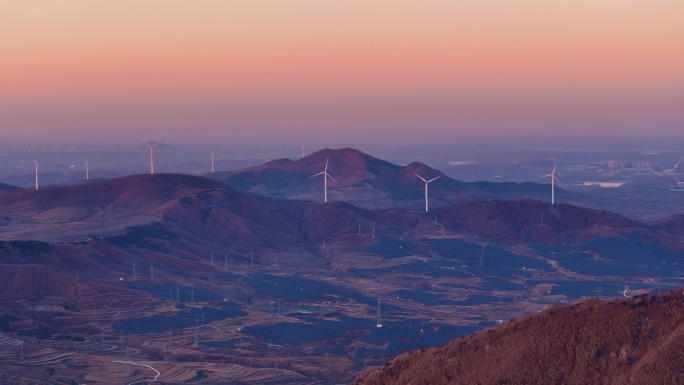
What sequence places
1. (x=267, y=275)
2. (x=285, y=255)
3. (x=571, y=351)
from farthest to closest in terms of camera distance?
(x=285, y=255), (x=267, y=275), (x=571, y=351)

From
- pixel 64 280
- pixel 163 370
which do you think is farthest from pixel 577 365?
pixel 64 280

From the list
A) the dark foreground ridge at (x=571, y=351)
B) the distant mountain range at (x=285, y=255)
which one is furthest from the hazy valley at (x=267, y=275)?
the dark foreground ridge at (x=571, y=351)

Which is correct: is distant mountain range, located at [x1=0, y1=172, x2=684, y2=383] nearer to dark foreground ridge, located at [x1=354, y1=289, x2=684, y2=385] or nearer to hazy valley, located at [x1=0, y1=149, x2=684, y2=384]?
hazy valley, located at [x1=0, y1=149, x2=684, y2=384]

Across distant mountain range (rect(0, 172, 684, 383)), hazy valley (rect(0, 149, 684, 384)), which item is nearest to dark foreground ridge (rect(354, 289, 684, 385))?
hazy valley (rect(0, 149, 684, 384))

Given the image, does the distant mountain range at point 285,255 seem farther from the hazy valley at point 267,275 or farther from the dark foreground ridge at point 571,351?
the dark foreground ridge at point 571,351

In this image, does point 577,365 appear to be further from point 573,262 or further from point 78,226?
point 78,226

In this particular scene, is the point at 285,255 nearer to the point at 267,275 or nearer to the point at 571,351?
the point at 267,275

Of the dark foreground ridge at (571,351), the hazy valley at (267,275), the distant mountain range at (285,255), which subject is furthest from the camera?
the distant mountain range at (285,255)

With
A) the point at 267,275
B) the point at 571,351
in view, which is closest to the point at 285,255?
the point at 267,275
